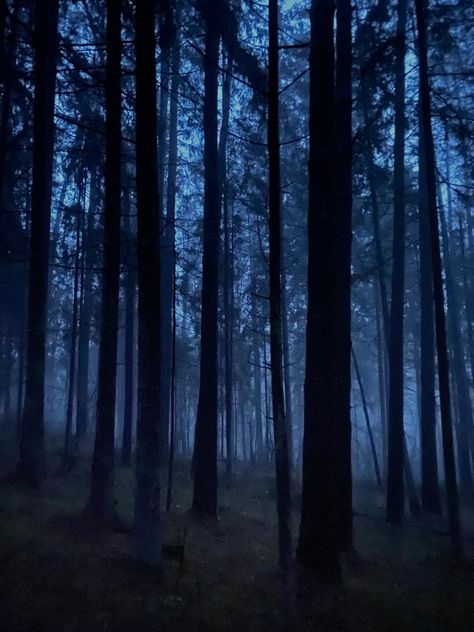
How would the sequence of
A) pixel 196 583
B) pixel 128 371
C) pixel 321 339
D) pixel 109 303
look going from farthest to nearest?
pixel 128 371
pixel 109 303
pixel 321 339
pixel 196 583

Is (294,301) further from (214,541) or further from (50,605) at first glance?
(50,605)

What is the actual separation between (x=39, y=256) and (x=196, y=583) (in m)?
7.54

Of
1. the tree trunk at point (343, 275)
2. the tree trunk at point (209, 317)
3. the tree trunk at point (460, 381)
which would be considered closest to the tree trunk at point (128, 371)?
the tree trunk at point (209, 317)

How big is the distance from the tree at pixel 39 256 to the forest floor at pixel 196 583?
864 mm

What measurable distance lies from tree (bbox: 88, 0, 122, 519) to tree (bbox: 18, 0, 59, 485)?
6.74 feet

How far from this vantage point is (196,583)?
243 inches

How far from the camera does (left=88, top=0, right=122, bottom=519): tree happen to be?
777 cm

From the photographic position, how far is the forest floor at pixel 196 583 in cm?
527

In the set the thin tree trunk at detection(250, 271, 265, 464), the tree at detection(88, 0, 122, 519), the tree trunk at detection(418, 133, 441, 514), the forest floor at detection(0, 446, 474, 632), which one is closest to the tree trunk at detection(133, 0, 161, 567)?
the forest floor at detection(0, 446, 474, 632)

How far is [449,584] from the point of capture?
7.09 meters

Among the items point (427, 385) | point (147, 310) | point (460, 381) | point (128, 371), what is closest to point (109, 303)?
point (147, 310)

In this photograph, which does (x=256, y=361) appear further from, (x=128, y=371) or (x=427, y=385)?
(x=427, y=385)

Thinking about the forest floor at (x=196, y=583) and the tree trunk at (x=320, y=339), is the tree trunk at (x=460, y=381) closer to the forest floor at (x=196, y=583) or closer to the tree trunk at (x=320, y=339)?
the forest floor at (x=196, y=583)

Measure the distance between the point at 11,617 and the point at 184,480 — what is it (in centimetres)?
845
